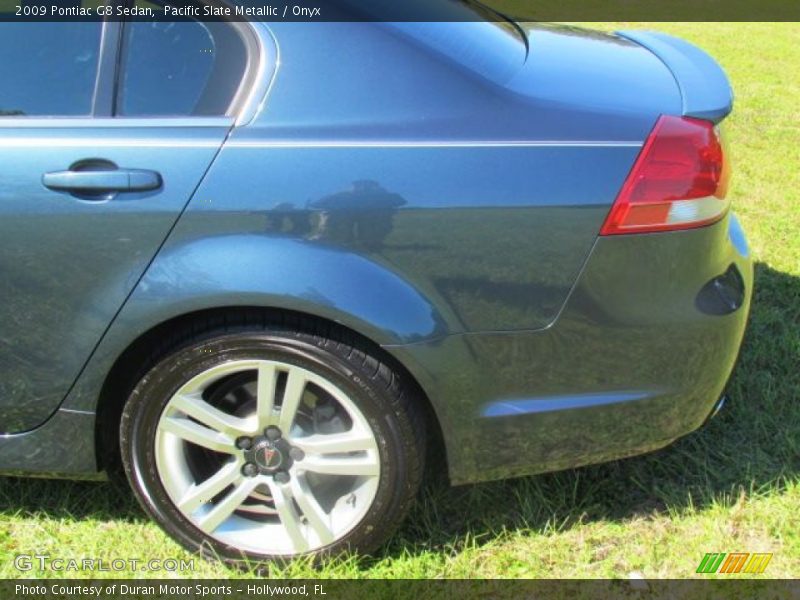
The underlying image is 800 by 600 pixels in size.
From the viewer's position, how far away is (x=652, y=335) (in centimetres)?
211

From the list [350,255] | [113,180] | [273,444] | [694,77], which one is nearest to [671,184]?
[694,77]

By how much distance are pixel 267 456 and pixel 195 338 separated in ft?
1.24

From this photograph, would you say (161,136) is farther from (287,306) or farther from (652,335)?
(652,335)

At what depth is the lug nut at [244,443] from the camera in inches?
89.0

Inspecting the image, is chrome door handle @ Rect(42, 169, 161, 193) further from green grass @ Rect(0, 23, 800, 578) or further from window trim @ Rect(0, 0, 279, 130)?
green grass @ Rect(0, 23, 800, 578)

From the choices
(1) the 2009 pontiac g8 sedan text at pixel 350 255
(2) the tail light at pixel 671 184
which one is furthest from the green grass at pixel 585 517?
(2) the tail light at pixel 671 184

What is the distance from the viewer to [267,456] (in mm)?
2273

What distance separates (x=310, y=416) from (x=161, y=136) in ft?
2.63

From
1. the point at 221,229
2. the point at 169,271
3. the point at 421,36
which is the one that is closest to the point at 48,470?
the point at 169,271

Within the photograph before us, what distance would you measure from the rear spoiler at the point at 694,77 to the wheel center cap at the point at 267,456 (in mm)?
1323

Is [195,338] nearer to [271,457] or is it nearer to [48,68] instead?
[271,457]

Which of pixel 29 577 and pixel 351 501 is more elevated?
pixel 351 501

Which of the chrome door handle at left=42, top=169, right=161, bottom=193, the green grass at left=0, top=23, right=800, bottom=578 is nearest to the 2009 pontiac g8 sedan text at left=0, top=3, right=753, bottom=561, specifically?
the chrome door handle at left=42, top=169, right=161, bottom=193

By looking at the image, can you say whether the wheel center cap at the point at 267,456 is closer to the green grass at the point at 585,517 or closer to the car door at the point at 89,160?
the green grass at the point at 585,517
